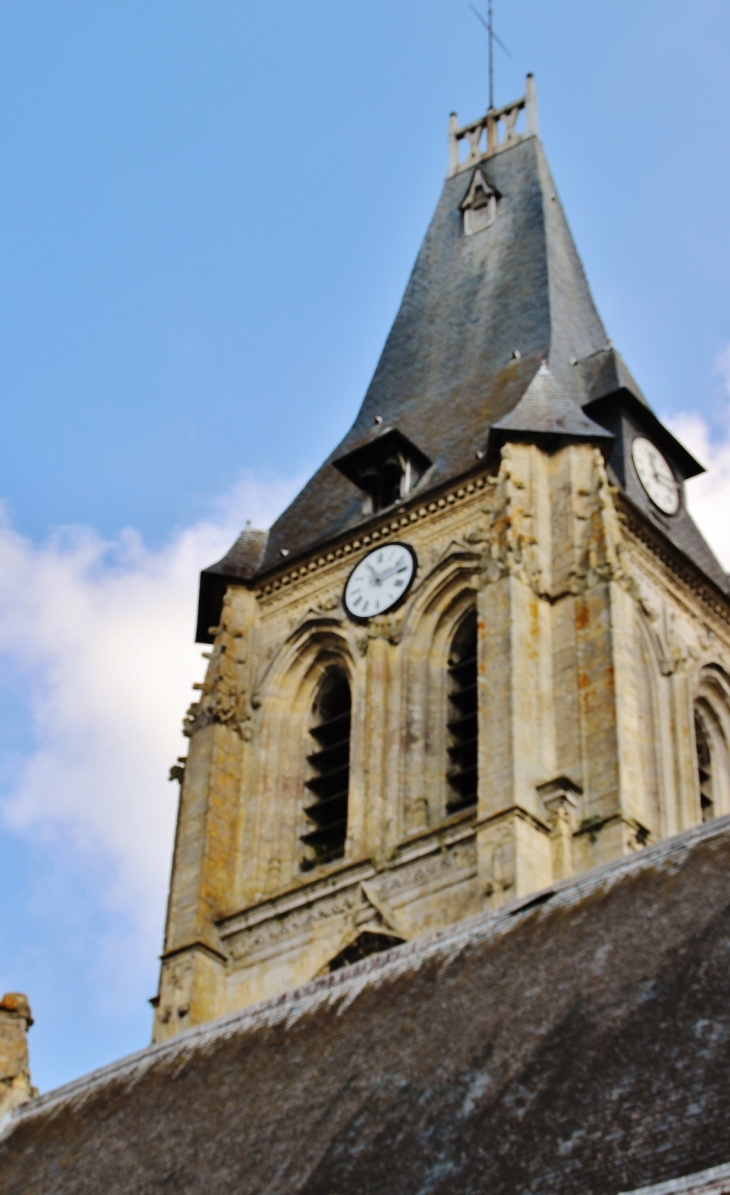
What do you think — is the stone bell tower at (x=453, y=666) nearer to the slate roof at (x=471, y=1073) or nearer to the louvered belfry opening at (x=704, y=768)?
the louvered belfry opening at (x=704, y=768)

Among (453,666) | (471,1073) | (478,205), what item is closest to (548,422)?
(453,666)

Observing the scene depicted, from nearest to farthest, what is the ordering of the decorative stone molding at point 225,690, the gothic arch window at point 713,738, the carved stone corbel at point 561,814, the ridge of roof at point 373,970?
the ridge of roof at point 373,970
the carved stone corbel at point 561,814
the gothic arch window at point 713,738
the decorative stone molding at point 225,690

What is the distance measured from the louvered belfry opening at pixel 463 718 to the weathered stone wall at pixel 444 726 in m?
0.14

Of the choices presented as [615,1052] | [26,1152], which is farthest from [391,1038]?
[26,1152]

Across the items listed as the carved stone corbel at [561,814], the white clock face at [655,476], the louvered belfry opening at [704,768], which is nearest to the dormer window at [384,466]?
the white clock face at [655,476]

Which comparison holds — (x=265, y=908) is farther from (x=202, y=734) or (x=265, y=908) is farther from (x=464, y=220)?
(x=464, y=220)

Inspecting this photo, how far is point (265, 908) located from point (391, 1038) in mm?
12432

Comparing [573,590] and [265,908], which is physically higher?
[573,590]

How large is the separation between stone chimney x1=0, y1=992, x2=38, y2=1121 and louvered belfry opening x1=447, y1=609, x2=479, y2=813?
879cm

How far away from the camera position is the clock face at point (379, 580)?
29562 mm

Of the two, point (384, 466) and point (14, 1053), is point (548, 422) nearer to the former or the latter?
point (384, 466)

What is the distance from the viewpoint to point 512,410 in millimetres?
29922

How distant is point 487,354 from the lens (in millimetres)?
32875

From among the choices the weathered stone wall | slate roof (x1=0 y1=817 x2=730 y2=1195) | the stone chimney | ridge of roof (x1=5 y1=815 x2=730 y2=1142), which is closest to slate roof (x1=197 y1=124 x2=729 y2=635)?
the weathered stone wall
